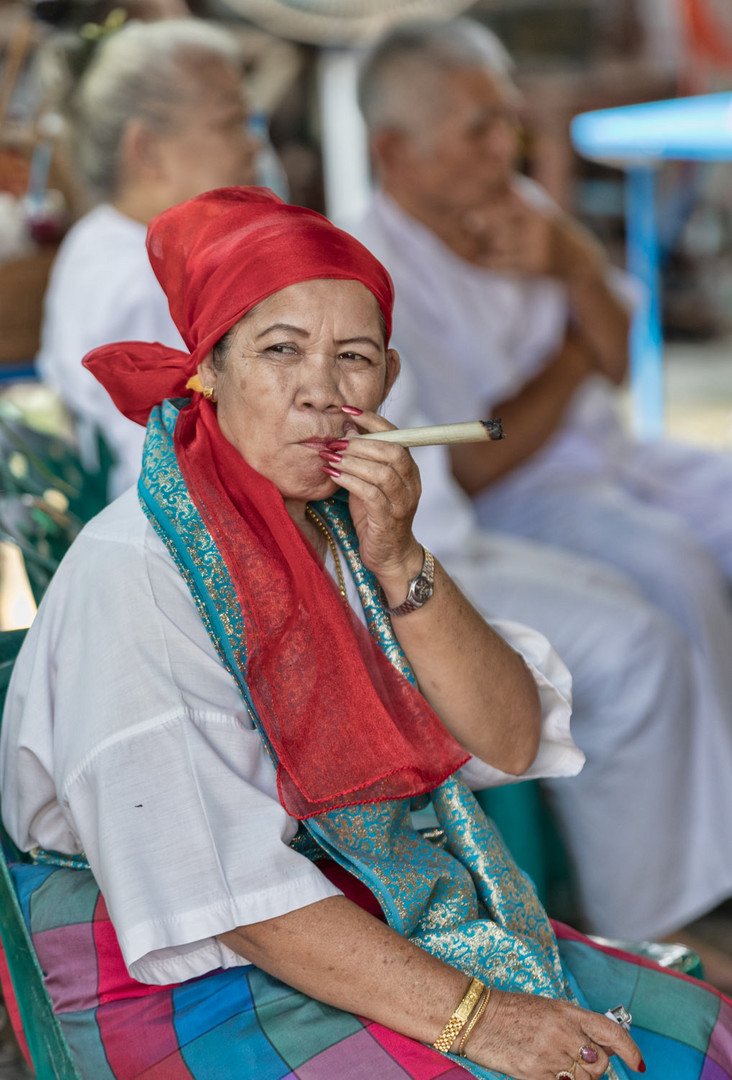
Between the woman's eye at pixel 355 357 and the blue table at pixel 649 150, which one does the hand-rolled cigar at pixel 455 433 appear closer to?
the woman's eye at pixel 355 357

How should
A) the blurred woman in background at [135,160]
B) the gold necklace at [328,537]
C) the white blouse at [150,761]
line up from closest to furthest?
the white blouse at [150,761] → the gold necklace at [328,537] → the blurred woman in background at [135,160]

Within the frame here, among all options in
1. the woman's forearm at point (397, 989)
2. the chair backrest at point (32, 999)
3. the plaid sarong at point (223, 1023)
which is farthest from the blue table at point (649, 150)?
the chair backrest at point (32, 999)

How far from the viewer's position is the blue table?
3.78m

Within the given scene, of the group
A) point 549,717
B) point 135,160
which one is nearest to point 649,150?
point 135,160

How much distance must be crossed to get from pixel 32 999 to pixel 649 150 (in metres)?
3.76

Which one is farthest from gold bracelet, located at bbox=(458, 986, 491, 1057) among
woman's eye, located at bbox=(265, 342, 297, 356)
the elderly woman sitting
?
woman's eye, located at bbox=(265, 342, 297, 356)

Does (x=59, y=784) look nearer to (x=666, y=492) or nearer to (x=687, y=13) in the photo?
(x=666, y=492)

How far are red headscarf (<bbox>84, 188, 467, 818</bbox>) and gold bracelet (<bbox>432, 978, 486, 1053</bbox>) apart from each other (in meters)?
0.22

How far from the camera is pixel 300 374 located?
128 cm

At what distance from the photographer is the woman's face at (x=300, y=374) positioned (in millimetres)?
1266

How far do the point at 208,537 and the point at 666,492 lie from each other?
219 centimetres

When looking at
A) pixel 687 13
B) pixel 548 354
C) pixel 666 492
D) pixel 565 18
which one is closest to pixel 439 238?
pixel 548 354

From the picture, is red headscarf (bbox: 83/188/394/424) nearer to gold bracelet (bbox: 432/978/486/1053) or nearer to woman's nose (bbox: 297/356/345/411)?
woman's nose (bbox: 297/356/345/411)

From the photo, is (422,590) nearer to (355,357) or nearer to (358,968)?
(355,357)
